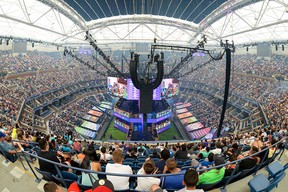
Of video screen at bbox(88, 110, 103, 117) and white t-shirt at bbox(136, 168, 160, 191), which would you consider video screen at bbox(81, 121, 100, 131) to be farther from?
white t-shirt at bbox(136, 168, 160, 191)

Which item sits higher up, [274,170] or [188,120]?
Answer: [274,170]

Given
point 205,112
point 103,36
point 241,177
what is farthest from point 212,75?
point 241,177

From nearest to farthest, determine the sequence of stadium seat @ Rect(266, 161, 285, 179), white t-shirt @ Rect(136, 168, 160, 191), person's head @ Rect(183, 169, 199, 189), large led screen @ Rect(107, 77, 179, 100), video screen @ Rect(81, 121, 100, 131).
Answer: person's head @ Rect(183, 169, 199, 189) → white t-shirt @ Rect(136, 168, 160, 191) → stadium seat @ Rect(266, 161, 285, 179) → large led screen @ Rect(107, 77, 179, 100) → video screen @ Rect(81, 121, 100, 131)

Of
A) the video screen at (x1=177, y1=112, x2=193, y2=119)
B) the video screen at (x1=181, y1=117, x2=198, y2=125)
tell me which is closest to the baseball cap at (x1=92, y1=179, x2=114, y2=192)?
the video screen at (x1=181, y1=117, x2=198, y2=125)

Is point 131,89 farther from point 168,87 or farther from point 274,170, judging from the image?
point 274,170

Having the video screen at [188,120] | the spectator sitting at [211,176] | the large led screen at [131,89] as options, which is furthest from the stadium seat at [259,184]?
the video screen at [188,120]

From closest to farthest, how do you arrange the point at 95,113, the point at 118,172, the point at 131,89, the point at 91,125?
the point at 118,172, the point at 131,89, the point at 91,125, the point at 95,113

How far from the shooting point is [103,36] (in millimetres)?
35906

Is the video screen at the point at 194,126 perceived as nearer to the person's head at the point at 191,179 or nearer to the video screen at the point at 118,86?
the video screen at the point at 118,86

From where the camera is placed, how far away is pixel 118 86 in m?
24.7

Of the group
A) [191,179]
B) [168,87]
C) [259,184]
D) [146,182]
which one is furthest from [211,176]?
[168,87]

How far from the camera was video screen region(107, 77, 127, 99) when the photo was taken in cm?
2399

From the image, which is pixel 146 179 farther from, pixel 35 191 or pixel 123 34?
pixel 123 34

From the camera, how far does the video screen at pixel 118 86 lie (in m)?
24.0
